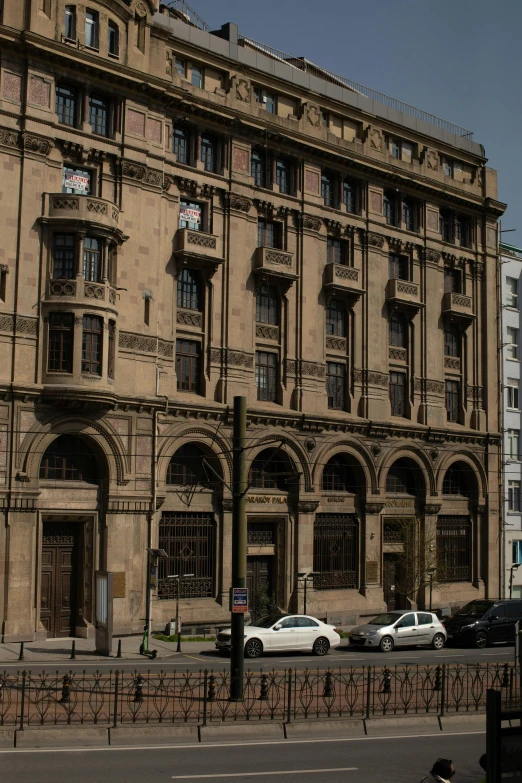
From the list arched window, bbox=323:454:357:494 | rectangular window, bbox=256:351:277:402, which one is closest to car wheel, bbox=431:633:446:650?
arched window, bbox=323:454:357:494

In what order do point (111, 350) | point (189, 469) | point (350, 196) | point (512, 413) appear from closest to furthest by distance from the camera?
point (111, 350) < point (189, 469) < point (350, 196) < point (512, 413)

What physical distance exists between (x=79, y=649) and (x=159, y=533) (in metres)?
7.46

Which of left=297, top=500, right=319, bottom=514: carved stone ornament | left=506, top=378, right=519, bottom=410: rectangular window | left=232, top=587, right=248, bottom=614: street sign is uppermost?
left=506, top=378, right=519, bottom=410: rectangular window

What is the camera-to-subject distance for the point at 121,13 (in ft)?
136

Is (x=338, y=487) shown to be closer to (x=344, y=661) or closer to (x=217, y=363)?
(x=217, y=363)

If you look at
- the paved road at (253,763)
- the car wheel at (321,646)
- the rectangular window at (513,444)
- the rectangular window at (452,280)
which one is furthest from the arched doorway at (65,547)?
the rectangular window at (513,444)

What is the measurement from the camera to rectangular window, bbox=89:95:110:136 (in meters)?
40.9

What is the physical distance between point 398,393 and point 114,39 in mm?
23161

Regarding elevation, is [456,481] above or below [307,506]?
above

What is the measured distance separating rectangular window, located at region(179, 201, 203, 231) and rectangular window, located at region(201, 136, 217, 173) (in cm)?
197

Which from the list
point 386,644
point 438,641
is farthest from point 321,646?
point 438,641

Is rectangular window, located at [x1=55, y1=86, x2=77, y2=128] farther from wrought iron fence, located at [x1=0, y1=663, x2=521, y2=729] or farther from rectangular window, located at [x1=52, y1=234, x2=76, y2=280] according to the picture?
wrought iron fence, located at [x1=0, y1=663, x2=521, y2=729]

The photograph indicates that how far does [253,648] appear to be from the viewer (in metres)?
35.8

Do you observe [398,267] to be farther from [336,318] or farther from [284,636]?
[284,636]
